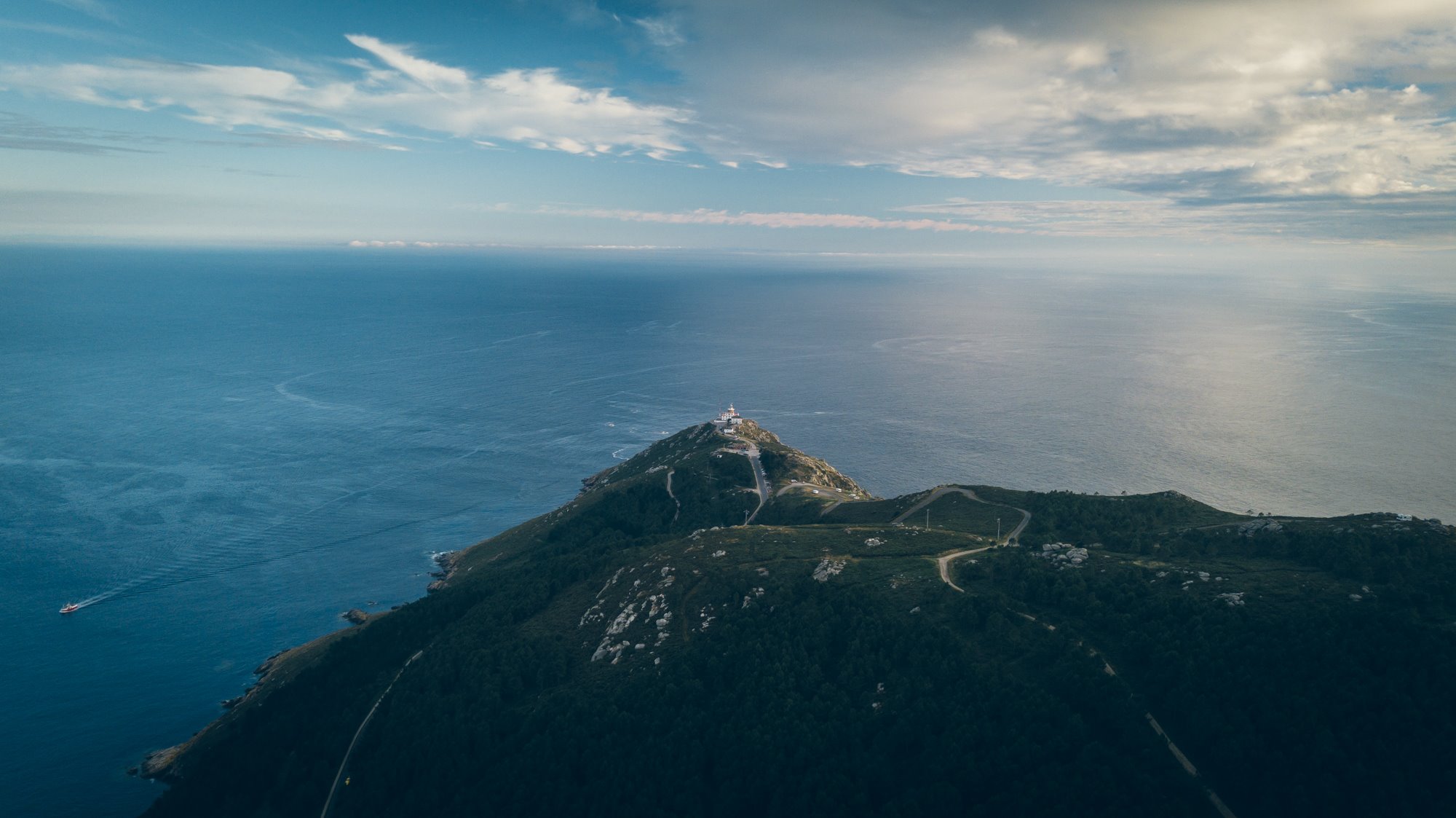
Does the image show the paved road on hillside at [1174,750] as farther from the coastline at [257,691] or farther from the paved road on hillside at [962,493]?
the coastline at [257,691]

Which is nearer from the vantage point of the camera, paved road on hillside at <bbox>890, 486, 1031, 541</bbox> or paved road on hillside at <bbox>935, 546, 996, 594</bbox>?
paved road on hillside at <bbox>935, 546, 996, 594</bbox>

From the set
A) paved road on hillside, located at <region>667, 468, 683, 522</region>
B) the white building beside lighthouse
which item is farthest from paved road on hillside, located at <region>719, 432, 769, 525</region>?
paved road on hillside, located at <region>667, 468, 683, 522</region>

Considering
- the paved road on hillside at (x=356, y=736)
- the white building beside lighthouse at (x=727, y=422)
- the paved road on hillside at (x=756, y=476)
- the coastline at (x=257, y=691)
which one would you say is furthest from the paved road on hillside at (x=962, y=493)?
the coastline at (x=257, y=691)

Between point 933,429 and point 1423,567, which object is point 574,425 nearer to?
point 933,429

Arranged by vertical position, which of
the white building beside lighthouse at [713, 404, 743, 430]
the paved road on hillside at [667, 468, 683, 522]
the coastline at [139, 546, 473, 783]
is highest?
the white building beside lighthouse at [713, 404, 743, 430]

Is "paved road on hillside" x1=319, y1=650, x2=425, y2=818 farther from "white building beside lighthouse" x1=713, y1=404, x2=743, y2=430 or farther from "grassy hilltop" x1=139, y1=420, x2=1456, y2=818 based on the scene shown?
"white building beside lighthouse" x1=713, y1=404, x2=743, y2=430

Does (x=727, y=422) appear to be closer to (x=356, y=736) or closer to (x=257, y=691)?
(x=356, y=736)

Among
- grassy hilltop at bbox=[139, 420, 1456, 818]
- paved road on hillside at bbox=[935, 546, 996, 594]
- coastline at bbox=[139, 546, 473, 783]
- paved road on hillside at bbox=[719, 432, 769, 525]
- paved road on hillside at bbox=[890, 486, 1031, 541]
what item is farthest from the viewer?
paved road on hillside at bbox=[719, 432, 769, 525]

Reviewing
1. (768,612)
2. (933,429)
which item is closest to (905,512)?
(768,612)

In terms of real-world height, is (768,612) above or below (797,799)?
above
